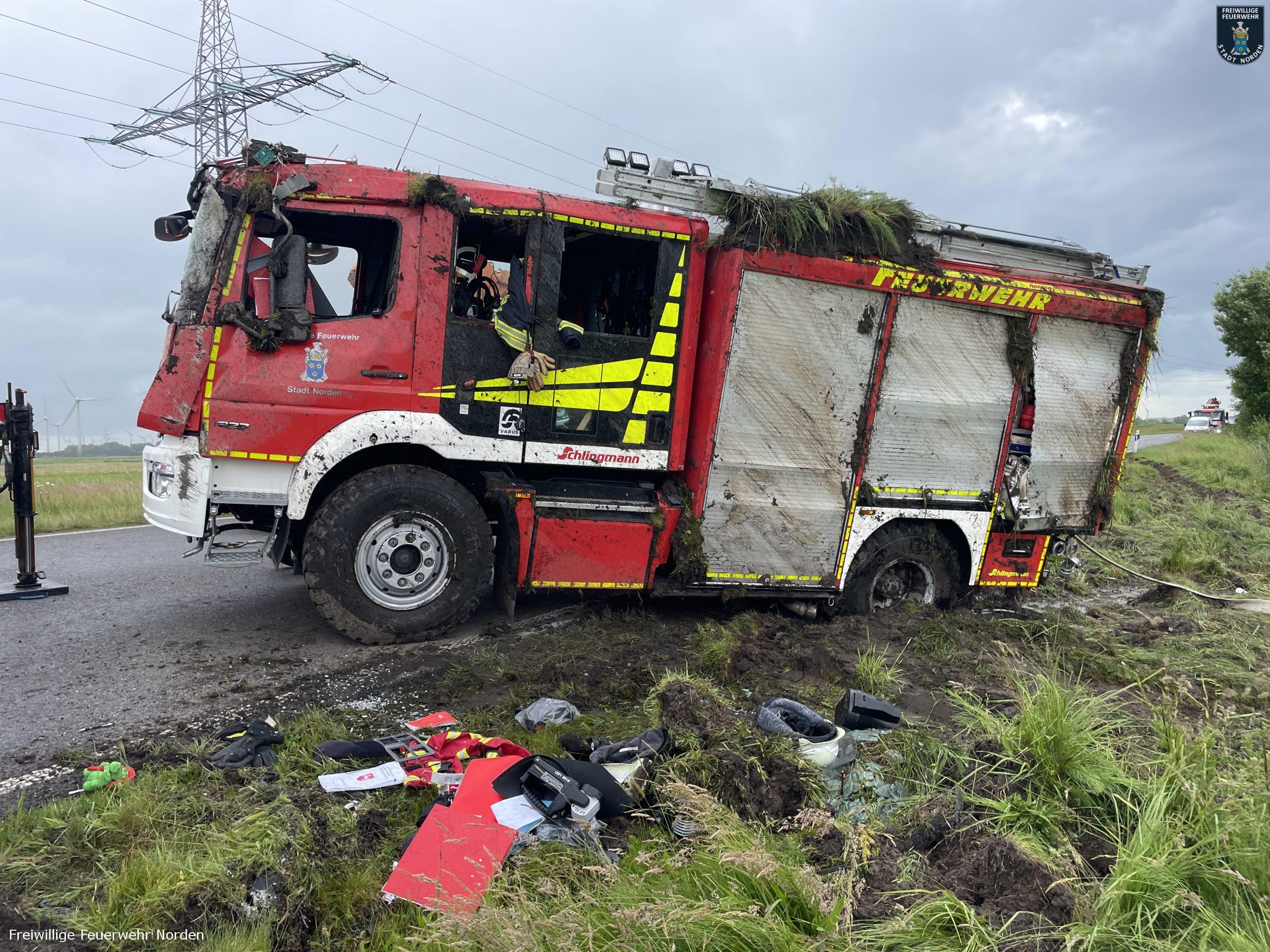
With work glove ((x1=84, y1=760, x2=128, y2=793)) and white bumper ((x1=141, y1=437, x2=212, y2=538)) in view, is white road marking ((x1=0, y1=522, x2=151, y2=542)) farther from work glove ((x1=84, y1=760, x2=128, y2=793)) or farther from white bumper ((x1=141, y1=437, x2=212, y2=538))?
work glove ((x1=84, y1=760, x2=128, y2=793))

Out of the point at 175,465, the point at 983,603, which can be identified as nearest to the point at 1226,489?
the point at 983,603

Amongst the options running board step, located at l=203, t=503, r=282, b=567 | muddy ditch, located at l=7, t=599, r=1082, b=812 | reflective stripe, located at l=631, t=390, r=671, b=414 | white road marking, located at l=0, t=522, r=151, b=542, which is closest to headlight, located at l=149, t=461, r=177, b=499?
running board step, located at l=203, t=503, r=282, b=567

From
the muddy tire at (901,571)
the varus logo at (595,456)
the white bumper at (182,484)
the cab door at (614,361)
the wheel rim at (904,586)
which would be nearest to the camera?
the white bumper at (182,484)

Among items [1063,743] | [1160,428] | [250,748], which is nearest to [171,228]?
[250,748]

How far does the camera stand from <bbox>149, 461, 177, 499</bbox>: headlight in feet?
16.3

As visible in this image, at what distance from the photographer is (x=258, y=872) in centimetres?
251

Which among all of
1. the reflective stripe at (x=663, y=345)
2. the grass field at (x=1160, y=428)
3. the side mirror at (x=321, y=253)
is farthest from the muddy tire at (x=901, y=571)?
the grass field at (x=1160, y=428)

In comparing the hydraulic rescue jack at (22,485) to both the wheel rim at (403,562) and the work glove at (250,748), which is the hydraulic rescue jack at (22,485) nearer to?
the wheel rim at (403,562)

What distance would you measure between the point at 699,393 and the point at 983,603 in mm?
3280

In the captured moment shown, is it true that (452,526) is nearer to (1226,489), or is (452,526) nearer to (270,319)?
(270,319)

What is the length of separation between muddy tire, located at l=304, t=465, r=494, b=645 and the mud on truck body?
2 centimetres

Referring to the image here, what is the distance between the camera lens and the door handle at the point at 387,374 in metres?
5.01

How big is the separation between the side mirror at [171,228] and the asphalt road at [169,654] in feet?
8.44

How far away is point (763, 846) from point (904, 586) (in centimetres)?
455
